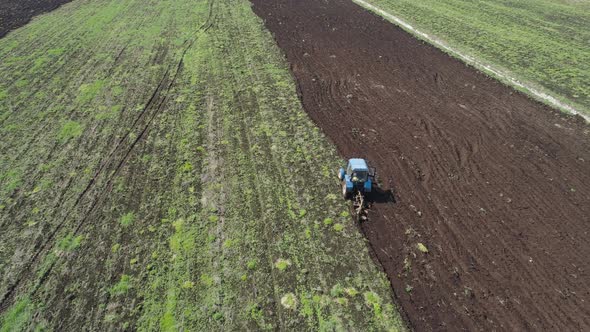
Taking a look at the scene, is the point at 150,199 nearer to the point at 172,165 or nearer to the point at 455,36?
the point at 172,165

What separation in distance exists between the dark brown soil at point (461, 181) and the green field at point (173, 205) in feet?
5.21

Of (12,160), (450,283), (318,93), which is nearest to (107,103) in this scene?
(12,160)

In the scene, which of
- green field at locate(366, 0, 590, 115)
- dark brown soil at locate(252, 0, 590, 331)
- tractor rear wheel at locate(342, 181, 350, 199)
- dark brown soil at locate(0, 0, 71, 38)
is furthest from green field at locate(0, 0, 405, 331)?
green field at locate(366, 0, 590, 115)

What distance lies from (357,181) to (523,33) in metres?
28.9

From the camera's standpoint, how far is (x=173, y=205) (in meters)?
16.1

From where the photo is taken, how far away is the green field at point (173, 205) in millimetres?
12414

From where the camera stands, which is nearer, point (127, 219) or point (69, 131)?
point (127, 219)

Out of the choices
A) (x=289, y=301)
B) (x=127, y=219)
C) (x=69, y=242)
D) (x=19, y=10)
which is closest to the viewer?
(x=289, y=301)

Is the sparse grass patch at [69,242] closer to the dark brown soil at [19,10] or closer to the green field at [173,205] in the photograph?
the green field at [173,205]

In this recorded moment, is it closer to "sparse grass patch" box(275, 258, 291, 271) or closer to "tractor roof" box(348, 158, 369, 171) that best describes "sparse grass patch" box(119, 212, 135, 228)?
"sparse grass patch" box(275, 258, 291, 271)

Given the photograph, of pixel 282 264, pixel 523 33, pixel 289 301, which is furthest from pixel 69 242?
pixel 523 33

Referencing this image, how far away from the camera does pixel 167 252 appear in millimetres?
14102

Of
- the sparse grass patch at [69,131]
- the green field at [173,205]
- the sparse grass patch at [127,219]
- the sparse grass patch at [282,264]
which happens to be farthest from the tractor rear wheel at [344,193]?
the sparse grass patch at [69,131]

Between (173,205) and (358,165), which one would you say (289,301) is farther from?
(173,205)
